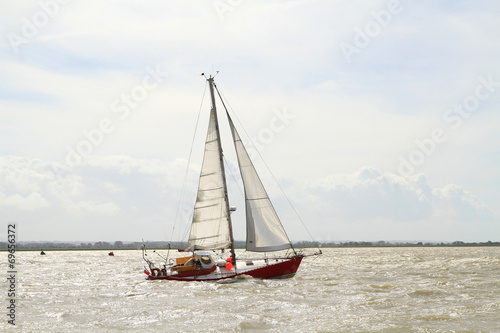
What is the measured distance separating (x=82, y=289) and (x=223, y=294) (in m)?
11.8

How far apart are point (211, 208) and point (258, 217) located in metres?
3.78

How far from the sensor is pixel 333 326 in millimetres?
18297

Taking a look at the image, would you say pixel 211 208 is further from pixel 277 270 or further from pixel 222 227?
pixel 277 270

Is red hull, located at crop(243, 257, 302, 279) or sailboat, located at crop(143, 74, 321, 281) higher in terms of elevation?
sailboat, located at crop(143, 74, 321, 281)

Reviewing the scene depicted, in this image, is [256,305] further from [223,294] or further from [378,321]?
[378,321]

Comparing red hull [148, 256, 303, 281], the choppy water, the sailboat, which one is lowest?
the choppy water

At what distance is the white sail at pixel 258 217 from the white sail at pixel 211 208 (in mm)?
1874

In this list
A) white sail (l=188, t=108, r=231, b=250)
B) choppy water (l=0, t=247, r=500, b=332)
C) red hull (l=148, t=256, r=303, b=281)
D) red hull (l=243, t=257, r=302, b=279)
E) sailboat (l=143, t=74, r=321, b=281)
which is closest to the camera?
choppy water (l=0, t=247, r=500, b=332)

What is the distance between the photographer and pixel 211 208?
35.4 m

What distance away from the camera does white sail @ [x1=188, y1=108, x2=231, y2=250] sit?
1388 inches

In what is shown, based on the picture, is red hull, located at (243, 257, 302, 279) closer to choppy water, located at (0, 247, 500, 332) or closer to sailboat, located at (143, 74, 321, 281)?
sailboat, located at (143, 74, 321, 281)

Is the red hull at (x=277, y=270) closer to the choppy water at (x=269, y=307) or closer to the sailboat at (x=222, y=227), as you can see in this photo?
the sailboat at (x=222, y=227)

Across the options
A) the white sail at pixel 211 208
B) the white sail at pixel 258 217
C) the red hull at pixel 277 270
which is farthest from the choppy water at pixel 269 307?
the white sail at pixel 211 208

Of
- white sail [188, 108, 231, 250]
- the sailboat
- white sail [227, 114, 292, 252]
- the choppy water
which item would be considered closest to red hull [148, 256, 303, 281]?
the sailboat
